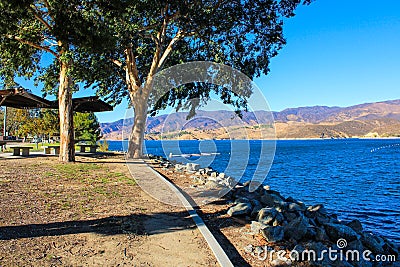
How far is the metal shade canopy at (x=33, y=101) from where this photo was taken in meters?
16.4

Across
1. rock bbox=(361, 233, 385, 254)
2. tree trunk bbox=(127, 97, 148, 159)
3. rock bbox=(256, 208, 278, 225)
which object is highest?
tree trunk bbox=(127, 97, 148, 159)

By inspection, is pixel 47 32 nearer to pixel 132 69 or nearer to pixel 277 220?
pixel 132 69

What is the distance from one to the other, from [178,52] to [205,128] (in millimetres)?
9467

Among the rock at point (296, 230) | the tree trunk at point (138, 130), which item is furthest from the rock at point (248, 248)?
the tree trunk at point (138, 130)

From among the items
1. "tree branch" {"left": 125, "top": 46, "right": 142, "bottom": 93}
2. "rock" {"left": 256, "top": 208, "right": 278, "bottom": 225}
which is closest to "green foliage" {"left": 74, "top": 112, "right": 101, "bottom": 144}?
"tree branch" {"left": 125, "top": 46, "right": 142, "bottom": 93}

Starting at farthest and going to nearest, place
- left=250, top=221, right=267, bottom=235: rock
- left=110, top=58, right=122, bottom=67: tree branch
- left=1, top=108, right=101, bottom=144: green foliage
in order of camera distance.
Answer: left=1, top=108, right=101, bottom=144: green foliage
left=110, top=58, right=122, bottom=67: tree branch
left=250, top=221, right=267, bottom=235: rock

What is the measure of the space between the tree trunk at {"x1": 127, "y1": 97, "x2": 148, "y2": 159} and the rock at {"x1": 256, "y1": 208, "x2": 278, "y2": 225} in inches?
468

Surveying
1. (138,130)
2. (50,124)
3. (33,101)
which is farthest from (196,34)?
(50,124)

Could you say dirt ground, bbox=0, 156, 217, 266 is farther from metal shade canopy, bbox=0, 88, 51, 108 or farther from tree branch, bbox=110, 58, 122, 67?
tree branch, bbox=110, 58, 122, 67

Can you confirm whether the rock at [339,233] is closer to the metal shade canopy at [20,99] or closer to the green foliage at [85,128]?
the metal shade canopy at [20,99]

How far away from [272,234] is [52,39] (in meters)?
14.7

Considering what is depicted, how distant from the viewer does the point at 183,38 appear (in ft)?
62.2

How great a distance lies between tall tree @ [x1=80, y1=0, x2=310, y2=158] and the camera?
50.6 ft

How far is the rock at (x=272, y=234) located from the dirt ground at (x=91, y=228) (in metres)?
1.26
